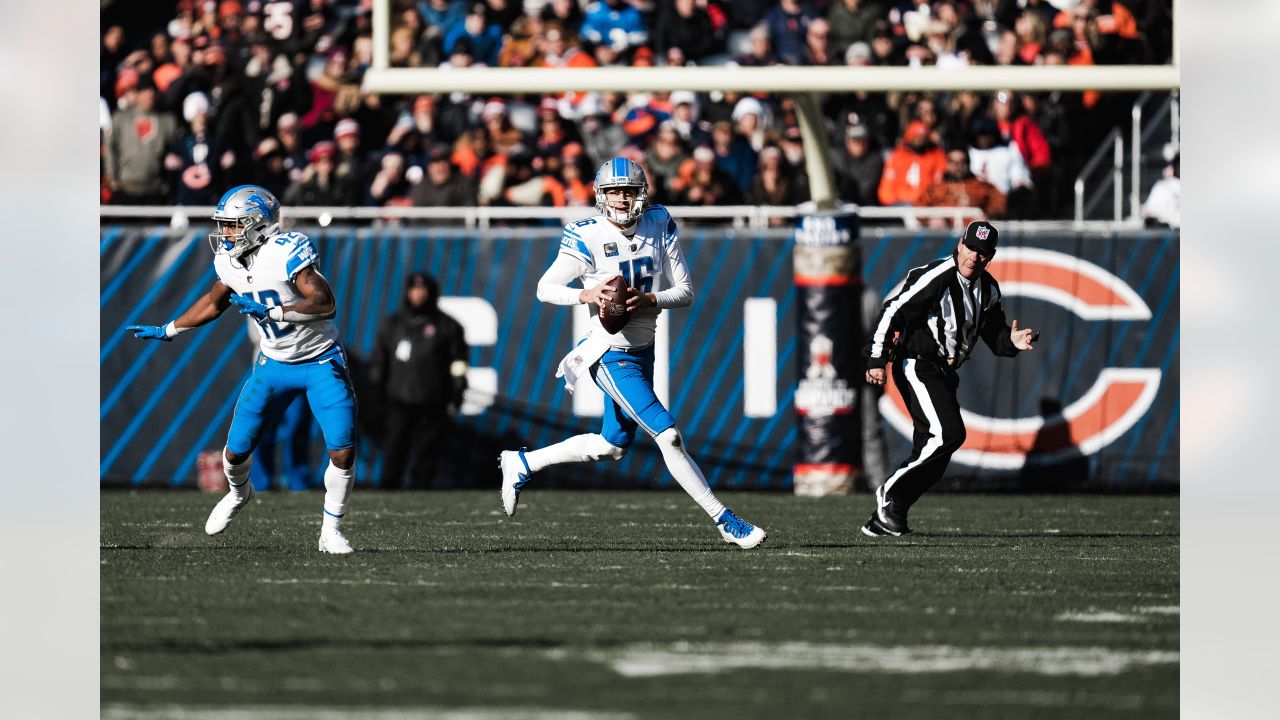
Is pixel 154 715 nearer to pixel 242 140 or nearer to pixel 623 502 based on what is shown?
pixel 623 502

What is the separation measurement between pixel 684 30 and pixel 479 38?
1.61 meters

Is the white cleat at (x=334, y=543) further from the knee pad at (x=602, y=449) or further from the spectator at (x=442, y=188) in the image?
the spectator at (x=442, y=188)

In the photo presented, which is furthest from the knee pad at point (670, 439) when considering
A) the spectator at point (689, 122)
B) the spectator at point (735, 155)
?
the spectator at point (689, 122)

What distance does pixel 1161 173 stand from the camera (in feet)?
46.6

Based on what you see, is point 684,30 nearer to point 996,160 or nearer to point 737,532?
point 996,160

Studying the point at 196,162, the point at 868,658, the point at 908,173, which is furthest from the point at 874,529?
the point at 196,162

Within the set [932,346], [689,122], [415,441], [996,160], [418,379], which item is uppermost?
[689,122]

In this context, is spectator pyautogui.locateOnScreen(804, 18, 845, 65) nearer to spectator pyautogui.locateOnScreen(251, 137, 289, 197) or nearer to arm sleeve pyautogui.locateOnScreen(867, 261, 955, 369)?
spectator pyautogui.locateOnScreen(251, 137, 289, 197)

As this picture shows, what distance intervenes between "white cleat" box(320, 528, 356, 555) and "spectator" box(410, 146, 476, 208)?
19.6 ft

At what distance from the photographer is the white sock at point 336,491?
8.22m

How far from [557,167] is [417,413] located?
2.10 m

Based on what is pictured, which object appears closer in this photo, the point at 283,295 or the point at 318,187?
the point at 283,295

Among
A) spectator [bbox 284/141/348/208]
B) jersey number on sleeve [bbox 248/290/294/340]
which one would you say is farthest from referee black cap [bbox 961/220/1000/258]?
spectator [bbox 284/141/348/208]

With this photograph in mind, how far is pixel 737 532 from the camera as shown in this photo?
845 centimetres
